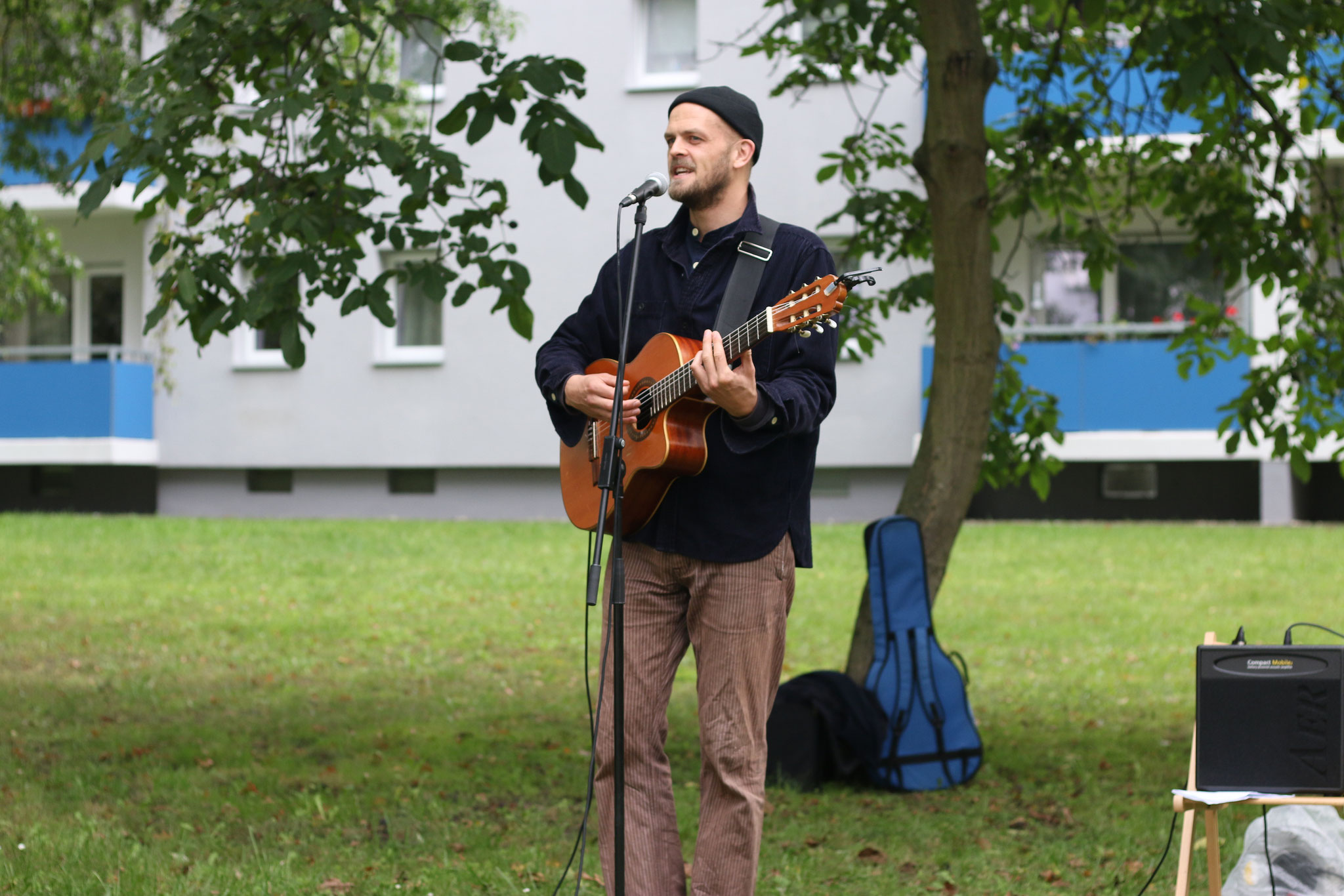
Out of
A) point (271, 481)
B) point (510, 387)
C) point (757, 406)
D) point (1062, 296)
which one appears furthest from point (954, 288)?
point (271, 481)

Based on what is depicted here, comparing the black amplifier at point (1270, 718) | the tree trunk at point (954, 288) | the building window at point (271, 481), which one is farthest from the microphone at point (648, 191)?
the building window at point (271, 481)

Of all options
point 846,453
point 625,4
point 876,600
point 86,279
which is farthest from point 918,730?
point 86,279

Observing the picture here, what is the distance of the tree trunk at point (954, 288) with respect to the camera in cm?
547

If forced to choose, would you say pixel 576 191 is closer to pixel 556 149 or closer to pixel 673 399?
pixel 556 149

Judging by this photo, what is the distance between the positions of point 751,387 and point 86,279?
56.0 ft

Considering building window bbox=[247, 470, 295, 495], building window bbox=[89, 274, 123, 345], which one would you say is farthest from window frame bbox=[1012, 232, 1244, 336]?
building window bbox=[89, 274, 123, 345]

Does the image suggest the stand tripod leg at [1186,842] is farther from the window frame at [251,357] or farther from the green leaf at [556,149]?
the window frame at [251,357]

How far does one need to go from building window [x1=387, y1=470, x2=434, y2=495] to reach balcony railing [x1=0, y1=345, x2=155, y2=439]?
3.04 meters

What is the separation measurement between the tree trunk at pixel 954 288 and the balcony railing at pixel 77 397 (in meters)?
12.8

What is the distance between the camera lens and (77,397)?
16.3 m

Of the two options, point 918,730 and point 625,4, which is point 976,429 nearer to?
point 918,730

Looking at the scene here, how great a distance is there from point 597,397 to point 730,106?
0.71m

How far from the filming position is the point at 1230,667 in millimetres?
3082

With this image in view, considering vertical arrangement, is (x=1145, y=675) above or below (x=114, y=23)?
below
